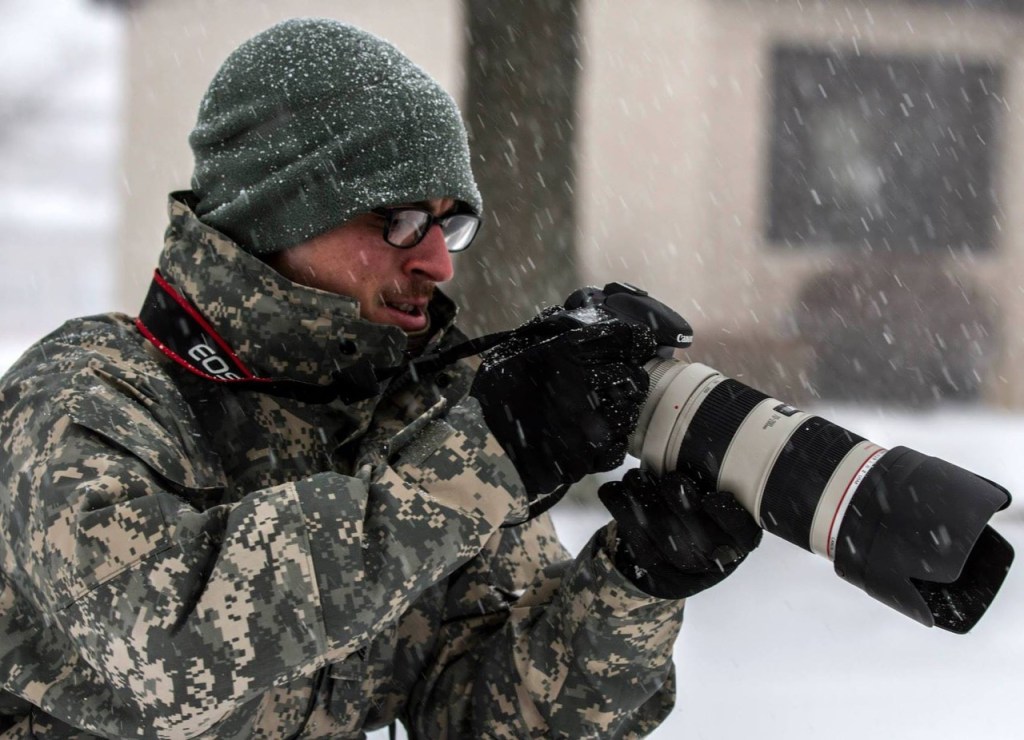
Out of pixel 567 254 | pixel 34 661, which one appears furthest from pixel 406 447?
pixel 567 254

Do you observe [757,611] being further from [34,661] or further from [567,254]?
[34,661]

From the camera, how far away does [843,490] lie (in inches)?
52.8

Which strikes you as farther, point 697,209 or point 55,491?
point 697,209

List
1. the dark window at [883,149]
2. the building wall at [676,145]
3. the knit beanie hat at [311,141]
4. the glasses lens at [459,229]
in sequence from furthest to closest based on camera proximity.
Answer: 1. the dark window at [883,149]
2. the building wall at [676,145]
3. the glasses lens at [459,229]
4. the knit beanie hat at [311,141]

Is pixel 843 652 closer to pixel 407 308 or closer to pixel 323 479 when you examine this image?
pixel 407 308

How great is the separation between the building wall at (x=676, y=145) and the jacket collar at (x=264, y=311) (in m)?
5.34

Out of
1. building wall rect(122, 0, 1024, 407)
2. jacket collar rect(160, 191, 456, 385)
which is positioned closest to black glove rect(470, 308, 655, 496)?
jacket collar rect(160, 191, 456, 385)

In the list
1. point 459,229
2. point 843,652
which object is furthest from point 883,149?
point 459,229

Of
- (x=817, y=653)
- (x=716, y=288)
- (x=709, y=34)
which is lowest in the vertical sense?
(x=716, y=288)

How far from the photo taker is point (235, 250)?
1.49 m

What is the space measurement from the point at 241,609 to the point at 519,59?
319cm

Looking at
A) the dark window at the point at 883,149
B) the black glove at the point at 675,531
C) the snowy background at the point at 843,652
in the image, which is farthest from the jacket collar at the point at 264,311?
the dark window at the point at 883,149

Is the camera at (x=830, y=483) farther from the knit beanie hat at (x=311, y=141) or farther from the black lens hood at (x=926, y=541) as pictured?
the knit beanie hat at (x=311, y=141)

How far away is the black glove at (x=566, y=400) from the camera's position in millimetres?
1314
